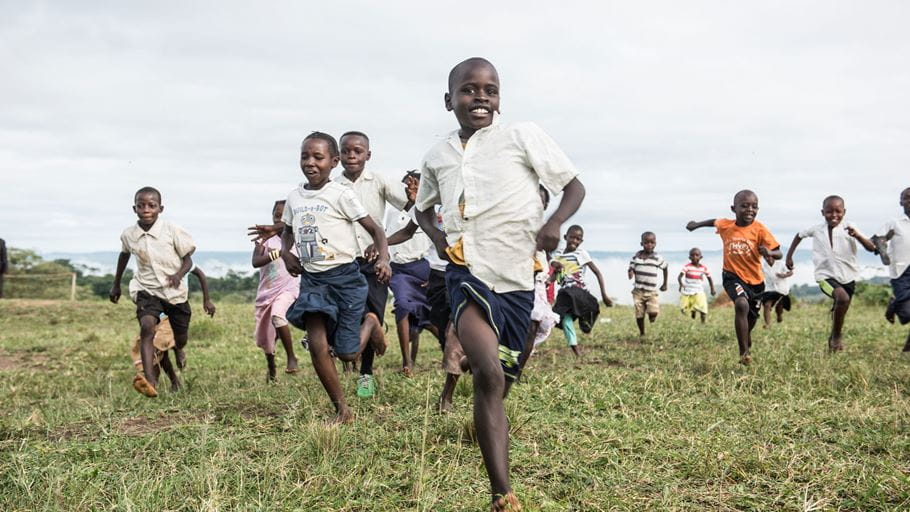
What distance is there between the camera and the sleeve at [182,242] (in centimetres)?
719

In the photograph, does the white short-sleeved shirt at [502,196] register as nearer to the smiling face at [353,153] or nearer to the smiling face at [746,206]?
the smiling face at [353,153]

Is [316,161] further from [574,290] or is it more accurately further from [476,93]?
[574,290]

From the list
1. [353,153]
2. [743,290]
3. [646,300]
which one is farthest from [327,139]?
[646,300]

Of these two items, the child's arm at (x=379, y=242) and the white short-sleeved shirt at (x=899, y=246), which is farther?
the white short-sleeved shirt at (x=899, y=246)

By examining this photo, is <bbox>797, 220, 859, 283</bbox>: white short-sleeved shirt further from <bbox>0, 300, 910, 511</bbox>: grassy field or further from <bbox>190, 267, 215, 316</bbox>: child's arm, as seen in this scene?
<bbox>190, 267, 215, 316</bbox>: child's arm

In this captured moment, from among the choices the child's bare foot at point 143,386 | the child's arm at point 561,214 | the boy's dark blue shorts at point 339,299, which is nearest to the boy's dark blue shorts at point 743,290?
the boy's dark blue shorts at point 339,299

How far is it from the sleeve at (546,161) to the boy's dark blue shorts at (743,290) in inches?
202

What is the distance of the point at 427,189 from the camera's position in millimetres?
4199

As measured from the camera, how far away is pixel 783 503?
3496 mm

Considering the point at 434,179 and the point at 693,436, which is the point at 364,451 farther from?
the point at 693,436

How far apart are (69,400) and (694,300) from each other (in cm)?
1031

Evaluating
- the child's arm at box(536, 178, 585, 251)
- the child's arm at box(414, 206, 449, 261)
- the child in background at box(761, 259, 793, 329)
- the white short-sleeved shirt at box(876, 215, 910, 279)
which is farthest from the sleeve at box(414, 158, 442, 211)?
the child in background at box(761, 259, 793, 329)

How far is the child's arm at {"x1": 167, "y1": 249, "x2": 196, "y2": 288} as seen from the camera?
7117 millimetres

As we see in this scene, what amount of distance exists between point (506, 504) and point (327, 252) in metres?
2.81
